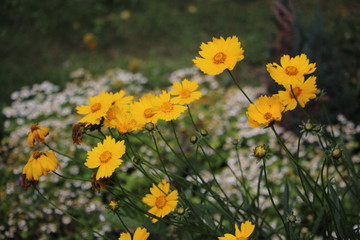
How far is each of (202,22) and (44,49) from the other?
2.08 meters

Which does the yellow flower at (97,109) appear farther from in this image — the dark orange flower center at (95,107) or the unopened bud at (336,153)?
the unopened bud at (336,153)

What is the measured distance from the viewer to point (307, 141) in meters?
2.71

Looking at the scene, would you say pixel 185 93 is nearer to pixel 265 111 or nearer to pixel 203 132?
pixel 203 132

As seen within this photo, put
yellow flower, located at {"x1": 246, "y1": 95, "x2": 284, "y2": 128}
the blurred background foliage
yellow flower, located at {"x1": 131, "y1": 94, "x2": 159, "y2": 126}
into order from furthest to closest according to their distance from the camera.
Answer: the blurred background foliage → yellow flower, located at {"x1": 131, "y1": 94, "x2": 159, "y2": 126} → yellow flower, located at {"x1": 246, "y1": 95, "x2": 284, "y2": 128}

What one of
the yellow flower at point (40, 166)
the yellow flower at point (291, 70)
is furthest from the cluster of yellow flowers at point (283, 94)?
the yellow flower at point (40, 166)

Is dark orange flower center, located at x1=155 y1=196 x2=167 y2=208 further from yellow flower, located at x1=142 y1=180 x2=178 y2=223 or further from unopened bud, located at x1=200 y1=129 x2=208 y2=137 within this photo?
unopened bud, located at x1=200 y1=129 x2=208 y2=137

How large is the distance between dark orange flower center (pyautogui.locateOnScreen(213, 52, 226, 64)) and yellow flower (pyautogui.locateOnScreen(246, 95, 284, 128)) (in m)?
0.15

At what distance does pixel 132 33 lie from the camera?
500cm

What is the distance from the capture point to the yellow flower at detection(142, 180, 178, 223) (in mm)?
1057

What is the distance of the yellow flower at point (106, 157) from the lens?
0.96 metres

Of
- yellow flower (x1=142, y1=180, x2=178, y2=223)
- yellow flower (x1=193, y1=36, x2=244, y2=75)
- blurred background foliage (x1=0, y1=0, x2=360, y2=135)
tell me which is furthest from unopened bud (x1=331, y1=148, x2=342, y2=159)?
blurred background foliage (x1=0, y1=0, x2=360, y2=135)

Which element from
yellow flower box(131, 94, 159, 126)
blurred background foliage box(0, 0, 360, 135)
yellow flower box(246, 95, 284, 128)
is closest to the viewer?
yellow flower box(246, 95, 284, 128)

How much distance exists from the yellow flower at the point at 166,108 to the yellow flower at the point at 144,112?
0.04 ft

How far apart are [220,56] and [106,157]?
1.33 ft
